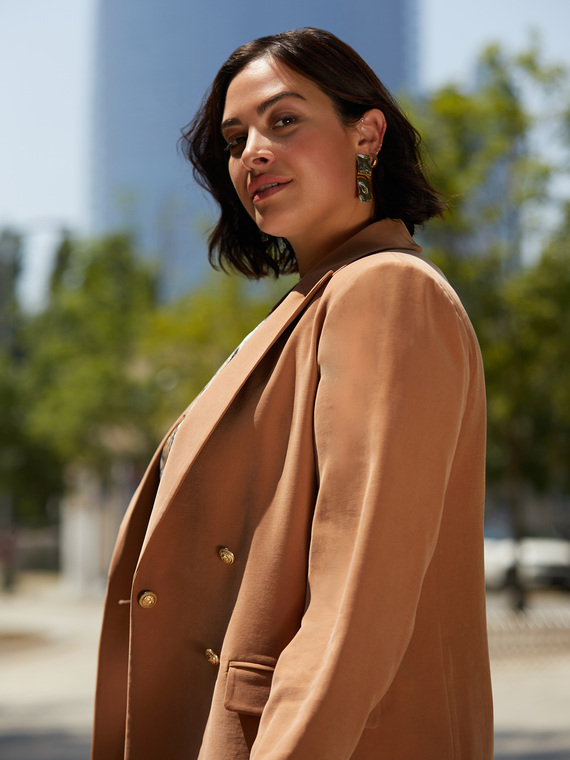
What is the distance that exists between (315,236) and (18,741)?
641cm

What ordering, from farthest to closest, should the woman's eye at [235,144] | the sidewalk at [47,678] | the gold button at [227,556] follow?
the sidewalk at [47,678] < the woman's eye at [235,144] < the gold button at [227,556]

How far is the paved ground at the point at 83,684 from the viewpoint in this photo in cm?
673

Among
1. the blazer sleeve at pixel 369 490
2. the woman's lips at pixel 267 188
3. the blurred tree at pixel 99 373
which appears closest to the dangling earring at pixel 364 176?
the woman's lips at pixel 267 188

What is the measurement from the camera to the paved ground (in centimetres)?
673

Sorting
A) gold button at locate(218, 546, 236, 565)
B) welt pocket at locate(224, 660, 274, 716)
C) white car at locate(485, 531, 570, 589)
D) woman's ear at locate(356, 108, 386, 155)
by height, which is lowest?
welt pocket at locate(224, 660, 274, 716)

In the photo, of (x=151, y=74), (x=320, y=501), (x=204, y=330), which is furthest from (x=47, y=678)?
(x=151, y=74)

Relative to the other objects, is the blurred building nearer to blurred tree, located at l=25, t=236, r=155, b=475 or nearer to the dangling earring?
blurred tree, located at l=25, t=236, r=155, b=475

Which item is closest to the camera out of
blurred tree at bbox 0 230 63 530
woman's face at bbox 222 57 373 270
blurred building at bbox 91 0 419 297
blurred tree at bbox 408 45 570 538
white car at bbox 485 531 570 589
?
woman's face at bbox 222 57 373 270

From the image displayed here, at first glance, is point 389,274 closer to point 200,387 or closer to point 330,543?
point 330,543

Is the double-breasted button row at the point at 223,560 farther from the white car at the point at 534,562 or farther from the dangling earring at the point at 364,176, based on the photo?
the white car at the point at 534,562

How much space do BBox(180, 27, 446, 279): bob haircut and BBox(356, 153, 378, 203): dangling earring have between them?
2.2 inches

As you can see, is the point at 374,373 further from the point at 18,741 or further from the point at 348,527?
the point at 18,741

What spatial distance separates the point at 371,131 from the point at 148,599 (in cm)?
76

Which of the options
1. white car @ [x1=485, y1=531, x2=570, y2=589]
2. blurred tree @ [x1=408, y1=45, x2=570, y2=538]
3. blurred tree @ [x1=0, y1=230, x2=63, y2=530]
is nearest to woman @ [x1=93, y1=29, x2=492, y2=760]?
blurred tree @ [x1=408, y1=45, x2=570, y2=538]
